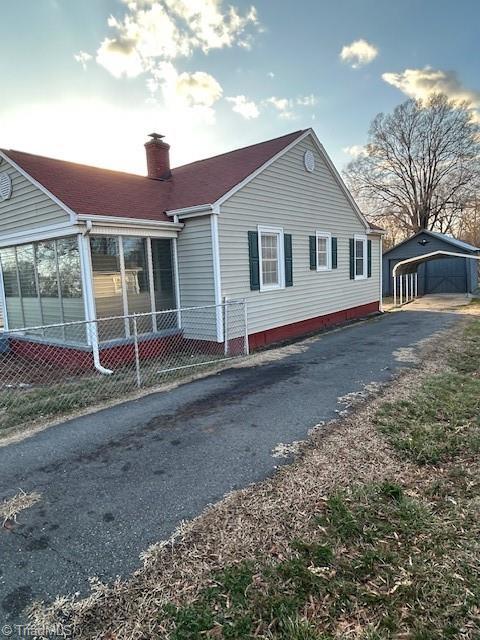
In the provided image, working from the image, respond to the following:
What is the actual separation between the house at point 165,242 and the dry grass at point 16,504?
425cm

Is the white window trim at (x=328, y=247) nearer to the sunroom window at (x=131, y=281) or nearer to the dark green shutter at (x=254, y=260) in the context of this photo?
the dark green shutter at (x=254, y=260)

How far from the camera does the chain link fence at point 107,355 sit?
5.86 metres

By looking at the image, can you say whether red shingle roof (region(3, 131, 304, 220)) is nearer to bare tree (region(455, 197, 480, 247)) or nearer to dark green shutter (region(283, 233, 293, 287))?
dark green shutter (region(283, 233, 293, 287))

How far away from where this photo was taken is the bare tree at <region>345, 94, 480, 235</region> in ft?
96.2

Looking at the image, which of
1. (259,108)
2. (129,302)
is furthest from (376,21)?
(129,302)

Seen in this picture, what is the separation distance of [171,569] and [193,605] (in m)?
0.31

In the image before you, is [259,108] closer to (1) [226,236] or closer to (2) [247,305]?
(1) [226,236]

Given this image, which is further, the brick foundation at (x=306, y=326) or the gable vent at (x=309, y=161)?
the gable vent at (x=309, y=161)

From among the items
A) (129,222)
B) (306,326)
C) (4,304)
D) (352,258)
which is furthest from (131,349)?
(352,258)

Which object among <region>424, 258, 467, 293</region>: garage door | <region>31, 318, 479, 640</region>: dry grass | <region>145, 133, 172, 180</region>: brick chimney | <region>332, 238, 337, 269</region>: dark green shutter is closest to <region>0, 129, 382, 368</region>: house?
<region>145, 133, 172, 180</region>: brick chimney

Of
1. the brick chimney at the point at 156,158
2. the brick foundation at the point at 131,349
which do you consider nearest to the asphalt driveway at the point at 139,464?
the brick foundation at the point at 131,349

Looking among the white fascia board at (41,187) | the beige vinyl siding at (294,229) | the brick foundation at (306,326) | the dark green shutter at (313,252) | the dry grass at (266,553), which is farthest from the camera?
the dark green shutter at (313,252)

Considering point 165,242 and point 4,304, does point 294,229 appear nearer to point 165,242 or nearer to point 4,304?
point 165,242

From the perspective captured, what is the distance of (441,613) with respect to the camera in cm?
186
